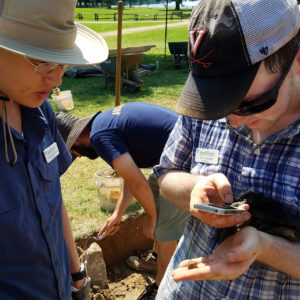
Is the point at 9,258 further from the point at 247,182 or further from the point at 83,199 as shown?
the point at 83,199

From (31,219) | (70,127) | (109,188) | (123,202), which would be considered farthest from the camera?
(109,188)

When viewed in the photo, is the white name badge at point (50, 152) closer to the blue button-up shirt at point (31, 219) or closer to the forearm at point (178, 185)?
the blue button-up shirt at point (31, 219)

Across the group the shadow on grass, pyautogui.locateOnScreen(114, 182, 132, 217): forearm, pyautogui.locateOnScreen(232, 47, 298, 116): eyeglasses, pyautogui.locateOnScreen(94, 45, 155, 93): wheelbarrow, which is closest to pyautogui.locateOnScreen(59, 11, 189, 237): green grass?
the shadow on grass

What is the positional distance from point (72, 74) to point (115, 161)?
9.77 m

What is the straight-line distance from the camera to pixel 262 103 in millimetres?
1137

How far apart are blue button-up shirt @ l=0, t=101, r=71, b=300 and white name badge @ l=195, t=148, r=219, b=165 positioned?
2.27ft

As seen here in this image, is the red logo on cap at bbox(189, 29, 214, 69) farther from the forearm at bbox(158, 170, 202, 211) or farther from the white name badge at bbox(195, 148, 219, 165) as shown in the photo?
the forearm at bbox(158, 170, 202, 211)

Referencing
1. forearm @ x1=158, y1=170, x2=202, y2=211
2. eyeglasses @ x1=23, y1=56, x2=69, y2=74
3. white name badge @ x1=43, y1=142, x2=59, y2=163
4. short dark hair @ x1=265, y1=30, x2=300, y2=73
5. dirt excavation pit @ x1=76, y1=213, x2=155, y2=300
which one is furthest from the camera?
dirt excavation pit @ x1=76, y1=213, x2=155, y2=300

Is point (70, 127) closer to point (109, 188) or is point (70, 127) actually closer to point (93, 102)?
point (109, 188)

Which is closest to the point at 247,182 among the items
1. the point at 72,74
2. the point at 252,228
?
the point at 252,228

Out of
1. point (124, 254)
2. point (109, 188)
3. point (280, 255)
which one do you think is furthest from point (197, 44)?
point (109, 188)

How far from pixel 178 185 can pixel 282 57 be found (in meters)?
0.67

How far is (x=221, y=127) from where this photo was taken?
143cm

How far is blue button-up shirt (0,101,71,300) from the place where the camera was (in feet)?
4.63
